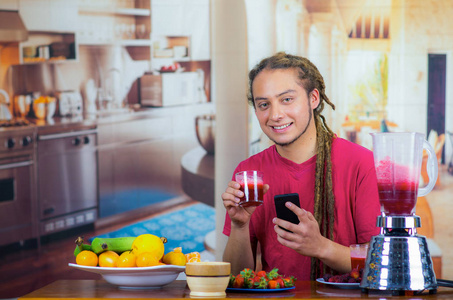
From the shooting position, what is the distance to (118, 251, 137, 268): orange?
1671 mm

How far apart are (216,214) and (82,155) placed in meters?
0.97

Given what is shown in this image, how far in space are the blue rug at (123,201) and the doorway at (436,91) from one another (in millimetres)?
1900

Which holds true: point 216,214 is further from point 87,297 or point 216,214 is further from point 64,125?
point 87,297

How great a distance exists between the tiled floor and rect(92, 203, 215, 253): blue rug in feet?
4.66

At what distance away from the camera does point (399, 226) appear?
5.19 ft

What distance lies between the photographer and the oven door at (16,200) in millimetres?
4121

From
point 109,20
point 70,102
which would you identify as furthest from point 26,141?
point 109,20

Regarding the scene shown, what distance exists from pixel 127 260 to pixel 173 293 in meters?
0.15

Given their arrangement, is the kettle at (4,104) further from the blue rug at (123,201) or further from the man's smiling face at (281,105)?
the man's smiling face at (281,105)

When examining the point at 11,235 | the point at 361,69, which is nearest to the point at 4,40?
the point at 11,235

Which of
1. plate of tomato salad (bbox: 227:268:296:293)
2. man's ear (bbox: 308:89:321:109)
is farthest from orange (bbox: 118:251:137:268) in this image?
man's ear (bbox: 308:89:321:109)

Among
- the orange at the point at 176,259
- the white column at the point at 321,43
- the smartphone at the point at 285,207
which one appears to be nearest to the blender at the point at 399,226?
the smartphone at the point at 285,207

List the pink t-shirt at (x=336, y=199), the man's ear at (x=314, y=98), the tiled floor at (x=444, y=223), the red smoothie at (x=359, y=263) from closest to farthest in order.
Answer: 1. the red smoothie at (x=359, y=263)
2. the pink t-shirt at (x=336, y=199)
3. the man's ear at (x=314, y=98)
4. the tiled floor at (x=444, y=223)

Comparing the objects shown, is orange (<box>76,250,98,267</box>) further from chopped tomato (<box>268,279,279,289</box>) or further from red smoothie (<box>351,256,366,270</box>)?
red smoothie (<box>351,256,366,270</box>)
